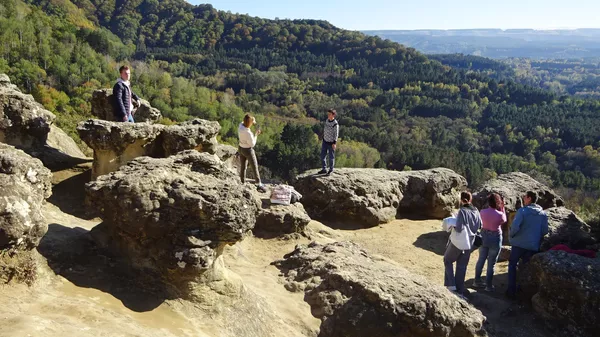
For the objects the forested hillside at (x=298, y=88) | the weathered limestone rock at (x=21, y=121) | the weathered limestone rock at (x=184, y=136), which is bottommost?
the forested hillside at (x=298, y=88)

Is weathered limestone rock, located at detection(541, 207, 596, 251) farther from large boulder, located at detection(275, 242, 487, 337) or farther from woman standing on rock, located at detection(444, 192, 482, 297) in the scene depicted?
large boulder, located at detection(275, 242, 487, 337)

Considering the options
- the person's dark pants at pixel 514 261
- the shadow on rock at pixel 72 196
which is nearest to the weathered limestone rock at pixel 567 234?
the person's dark pants at pixel 514 261

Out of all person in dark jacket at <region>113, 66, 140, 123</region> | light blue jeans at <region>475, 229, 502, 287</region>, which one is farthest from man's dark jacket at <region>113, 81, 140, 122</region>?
light blue jeans at <region>475, 229, 502, 287</region>

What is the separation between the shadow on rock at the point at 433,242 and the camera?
14.4 m

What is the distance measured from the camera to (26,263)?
5.82 meters

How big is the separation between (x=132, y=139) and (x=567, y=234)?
11477 millimetres

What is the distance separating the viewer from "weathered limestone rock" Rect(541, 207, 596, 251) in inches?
489

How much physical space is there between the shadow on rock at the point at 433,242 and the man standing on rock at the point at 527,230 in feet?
11.7

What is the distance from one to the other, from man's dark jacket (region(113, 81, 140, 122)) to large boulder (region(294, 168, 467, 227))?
669 centimetres

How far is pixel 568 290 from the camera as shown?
9.75 metres

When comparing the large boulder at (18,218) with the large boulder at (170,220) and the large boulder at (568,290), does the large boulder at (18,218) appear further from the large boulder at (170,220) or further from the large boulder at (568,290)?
the large boulder at (568,290)

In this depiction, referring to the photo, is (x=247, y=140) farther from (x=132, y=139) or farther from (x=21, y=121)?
(x=21, y=121)

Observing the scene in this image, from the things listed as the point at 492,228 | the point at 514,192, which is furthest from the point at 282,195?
the point at 514,192

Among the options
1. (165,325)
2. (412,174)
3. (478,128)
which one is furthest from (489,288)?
(478,128)
